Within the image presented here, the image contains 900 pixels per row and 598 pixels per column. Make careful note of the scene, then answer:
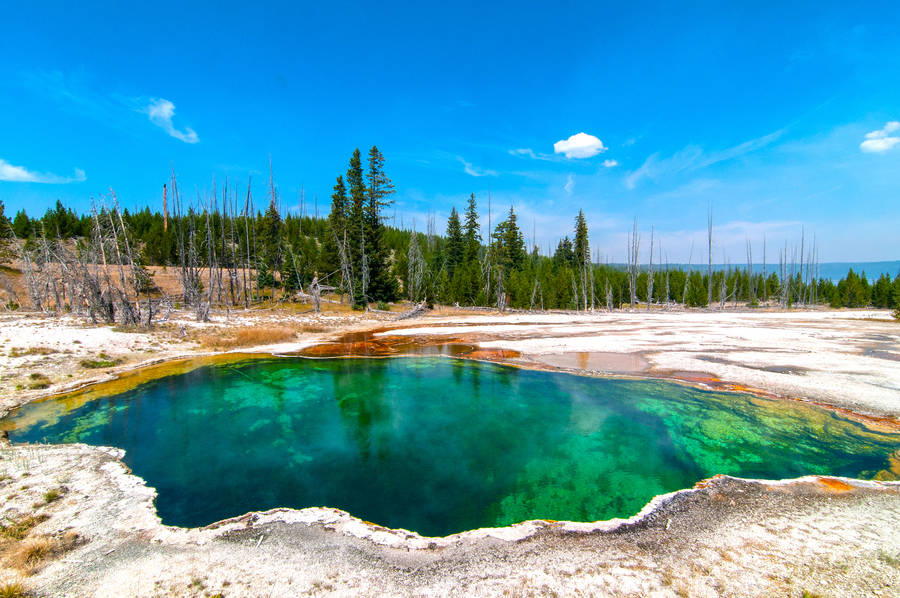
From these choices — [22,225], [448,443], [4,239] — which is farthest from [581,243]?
[22,225]

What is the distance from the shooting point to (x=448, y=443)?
9.66m

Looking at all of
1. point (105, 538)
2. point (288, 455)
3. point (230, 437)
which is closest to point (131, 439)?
point (230, 437)

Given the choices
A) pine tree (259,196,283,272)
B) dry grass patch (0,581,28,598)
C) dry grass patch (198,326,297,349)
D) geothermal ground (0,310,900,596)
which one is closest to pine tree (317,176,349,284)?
pine tree (259,196,283,272)

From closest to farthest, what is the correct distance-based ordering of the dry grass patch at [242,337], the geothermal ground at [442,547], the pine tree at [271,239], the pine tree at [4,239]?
the geothermal ground at [442,547] < the dry grass patch at [242,337] < the pine tree at [4,239] < the pine tree at [271,239]

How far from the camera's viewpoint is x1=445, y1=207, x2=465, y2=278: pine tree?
6113cm

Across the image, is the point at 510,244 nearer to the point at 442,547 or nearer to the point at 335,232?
the point at 335,232

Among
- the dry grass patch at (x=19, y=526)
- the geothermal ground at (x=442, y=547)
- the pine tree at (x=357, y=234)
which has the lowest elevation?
the geothermal ground at (x=442, y=547)

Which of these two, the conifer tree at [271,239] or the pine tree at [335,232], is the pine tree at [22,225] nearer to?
the conifer tree at [271,239]

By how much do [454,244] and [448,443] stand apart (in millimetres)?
54118

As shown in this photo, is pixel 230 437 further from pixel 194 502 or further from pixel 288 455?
pixel 194 502

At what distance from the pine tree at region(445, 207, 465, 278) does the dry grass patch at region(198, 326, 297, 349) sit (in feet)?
125

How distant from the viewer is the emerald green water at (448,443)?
276 inches

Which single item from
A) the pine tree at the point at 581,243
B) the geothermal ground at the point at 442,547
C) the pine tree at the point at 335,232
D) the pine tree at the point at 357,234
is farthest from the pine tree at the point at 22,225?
the pine tree at the point at 581,243

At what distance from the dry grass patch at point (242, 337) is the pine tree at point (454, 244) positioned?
3818cm
